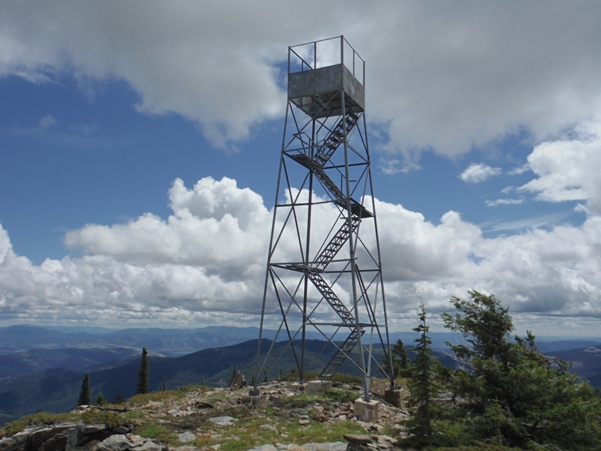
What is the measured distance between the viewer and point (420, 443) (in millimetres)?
14055

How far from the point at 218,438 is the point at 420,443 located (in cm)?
693

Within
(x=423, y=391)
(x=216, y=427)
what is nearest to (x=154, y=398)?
(x=216, y=427)

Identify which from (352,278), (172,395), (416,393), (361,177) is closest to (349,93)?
(361,177)

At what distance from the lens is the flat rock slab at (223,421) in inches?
679

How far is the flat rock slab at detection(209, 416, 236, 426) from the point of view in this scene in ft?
56.6

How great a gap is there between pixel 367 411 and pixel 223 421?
6148 millimetres

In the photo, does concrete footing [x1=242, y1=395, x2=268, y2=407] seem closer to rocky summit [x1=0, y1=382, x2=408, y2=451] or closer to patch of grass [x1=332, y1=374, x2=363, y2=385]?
rocky summit [x1=0, y1=382, x2=408, y2=451]

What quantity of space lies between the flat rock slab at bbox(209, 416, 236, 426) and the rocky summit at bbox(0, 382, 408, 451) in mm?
16

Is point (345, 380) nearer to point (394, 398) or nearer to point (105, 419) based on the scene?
point (394, 398)

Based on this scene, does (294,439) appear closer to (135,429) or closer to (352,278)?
(135,429)

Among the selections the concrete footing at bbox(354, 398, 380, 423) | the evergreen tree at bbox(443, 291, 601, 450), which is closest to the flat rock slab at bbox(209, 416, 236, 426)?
the concrete footing at bbox(354, 398, 380, 423)

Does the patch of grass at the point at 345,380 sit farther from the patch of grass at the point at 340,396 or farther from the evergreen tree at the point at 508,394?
the evergreen tree at the point at 508,394

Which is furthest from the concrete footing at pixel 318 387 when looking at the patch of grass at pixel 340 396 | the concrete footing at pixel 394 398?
the concrete footing at pixel 394 398

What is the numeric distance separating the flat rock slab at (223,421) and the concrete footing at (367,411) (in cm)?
542
